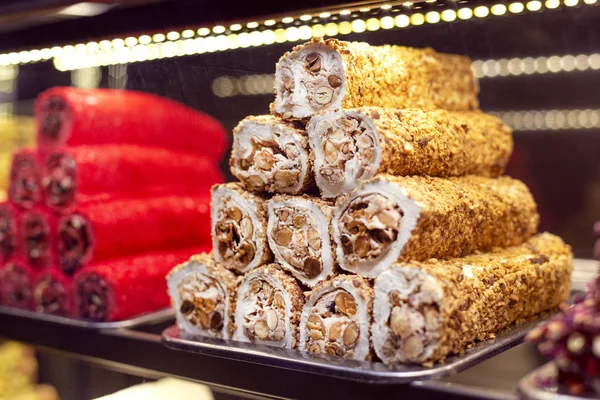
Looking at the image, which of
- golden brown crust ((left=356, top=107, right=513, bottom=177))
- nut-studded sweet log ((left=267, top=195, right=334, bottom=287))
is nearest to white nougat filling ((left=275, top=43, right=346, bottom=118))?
golden brown crust ((left=356, top=107, right=513, bottom=177))

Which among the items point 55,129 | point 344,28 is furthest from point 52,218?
point 344,28

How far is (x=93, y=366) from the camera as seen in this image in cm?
219

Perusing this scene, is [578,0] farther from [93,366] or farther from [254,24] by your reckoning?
[93,366]

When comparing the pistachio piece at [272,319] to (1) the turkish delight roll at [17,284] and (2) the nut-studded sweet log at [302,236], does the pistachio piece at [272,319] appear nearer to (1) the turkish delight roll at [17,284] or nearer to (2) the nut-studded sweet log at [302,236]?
(2) the nut-studded sweet log at [302,236]

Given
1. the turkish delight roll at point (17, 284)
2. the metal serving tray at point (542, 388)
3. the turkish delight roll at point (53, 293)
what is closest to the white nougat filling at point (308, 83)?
the metal serving tray at point (542, 388)

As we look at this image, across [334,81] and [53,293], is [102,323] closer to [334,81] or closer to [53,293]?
[53,293]

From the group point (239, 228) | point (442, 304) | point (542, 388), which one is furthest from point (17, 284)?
point (542, 388)

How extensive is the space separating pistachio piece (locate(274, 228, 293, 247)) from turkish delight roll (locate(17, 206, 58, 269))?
0.99 meters

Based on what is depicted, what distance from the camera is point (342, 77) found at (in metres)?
1.65

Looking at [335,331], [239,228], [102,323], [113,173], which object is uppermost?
[113,173]

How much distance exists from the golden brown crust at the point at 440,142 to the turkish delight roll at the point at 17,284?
4.70 feet

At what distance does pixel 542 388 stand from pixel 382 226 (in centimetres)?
48

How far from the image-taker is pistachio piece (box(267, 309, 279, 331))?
174 centimetres

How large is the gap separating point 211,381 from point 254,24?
878 millimetres
